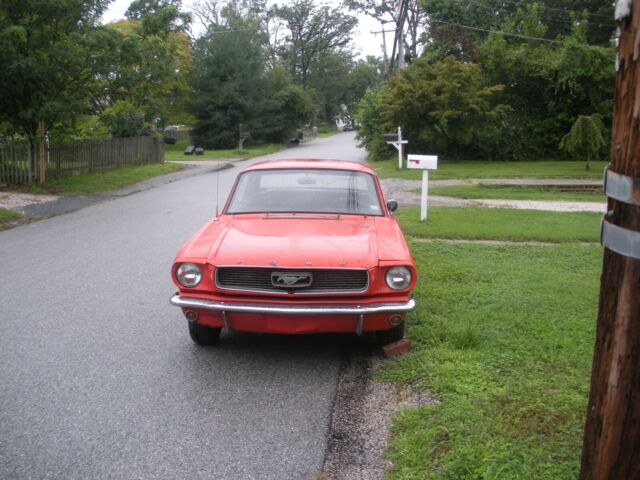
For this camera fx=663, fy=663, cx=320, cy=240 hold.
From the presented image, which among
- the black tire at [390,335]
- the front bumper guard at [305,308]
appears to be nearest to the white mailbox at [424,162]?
the black tire at [390,335]

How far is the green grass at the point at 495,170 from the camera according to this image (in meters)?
22.8

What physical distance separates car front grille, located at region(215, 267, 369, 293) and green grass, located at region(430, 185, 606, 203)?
40.7 ft

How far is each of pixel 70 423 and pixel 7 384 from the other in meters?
0.90

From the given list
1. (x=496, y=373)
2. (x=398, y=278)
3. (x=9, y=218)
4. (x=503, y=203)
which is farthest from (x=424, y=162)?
(x=9, y=218)

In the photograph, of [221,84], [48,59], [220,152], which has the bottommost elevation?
[220,152]

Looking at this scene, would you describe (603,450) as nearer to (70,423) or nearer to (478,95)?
(70,423)

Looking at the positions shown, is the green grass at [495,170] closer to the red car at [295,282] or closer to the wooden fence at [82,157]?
the wooden fence at [82,157]

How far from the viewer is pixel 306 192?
648cm

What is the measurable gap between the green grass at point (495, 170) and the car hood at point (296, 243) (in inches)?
645

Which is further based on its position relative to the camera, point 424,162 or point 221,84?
point 221,84

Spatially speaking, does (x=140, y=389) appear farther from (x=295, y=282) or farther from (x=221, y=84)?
(x=221, y=84)

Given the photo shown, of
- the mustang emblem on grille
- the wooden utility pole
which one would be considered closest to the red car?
the mustang emblem on grille

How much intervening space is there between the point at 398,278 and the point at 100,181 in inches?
687

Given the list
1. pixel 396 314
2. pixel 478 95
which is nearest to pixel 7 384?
pixel 396 314
